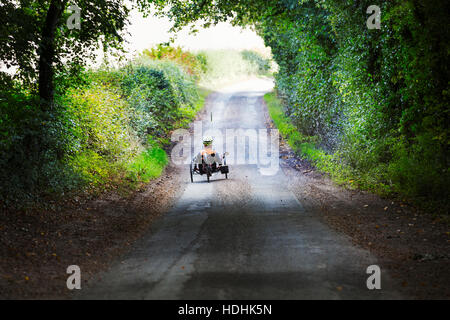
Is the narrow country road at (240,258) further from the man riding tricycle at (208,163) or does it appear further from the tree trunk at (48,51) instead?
the tree trunk at (48,51)

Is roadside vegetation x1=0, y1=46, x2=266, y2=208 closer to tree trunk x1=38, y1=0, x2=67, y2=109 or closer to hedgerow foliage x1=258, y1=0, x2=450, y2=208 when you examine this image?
tree trunk x1=38, y1=0, x2=67, y2=109

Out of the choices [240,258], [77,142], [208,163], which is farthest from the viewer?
[208,163]

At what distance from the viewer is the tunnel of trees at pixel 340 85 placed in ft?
34.9

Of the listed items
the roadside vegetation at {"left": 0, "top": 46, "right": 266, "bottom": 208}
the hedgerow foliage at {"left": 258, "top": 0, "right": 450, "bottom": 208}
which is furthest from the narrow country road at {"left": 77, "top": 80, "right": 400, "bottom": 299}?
the hedgerow foliage at {"left": 258, "top": 0, "right": 450, "bottom": 208}

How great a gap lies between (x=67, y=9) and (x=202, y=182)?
755 cm

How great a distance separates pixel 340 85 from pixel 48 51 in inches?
406

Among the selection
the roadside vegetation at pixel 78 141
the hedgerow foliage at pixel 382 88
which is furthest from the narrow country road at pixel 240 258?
the hedgerow foliage at pixel 382 88

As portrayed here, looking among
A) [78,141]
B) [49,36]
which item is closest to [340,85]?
[78,141]

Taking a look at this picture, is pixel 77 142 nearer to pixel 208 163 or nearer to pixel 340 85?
pixel 208 163

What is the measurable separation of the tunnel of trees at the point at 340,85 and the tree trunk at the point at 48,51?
0.03 metres

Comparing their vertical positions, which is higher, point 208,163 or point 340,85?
point 340,85

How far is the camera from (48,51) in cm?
1212

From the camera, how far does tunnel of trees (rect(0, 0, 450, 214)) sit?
10.6 m

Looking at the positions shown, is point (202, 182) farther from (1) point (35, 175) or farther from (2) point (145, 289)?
(2) point (145, 289)
